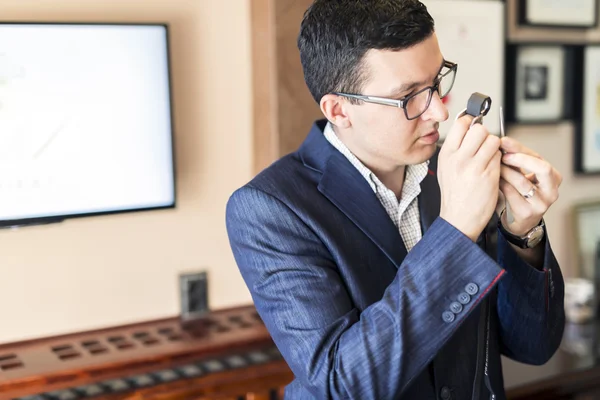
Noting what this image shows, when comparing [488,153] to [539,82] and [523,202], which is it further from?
[539,82]

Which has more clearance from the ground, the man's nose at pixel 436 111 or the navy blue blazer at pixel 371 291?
the man's nose at pixel 436 111

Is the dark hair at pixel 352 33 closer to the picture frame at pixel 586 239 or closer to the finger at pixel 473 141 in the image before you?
the finger at pixel 473 141

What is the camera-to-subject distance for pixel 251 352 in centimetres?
216

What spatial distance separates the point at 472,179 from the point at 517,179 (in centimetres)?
10

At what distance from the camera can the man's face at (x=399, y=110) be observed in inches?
50.0

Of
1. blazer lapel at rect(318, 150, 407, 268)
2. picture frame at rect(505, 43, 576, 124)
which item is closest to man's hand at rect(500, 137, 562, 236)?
blazer lapel at rect(318, 150, 407, 268)

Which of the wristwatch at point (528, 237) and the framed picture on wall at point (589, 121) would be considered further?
the framed picture on wall at point (589, 121)

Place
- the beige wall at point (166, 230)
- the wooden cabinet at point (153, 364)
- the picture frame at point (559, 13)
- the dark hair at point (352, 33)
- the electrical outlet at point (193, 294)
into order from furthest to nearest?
the picture frame at point (559, 13) < the electrical outlet at point (193, 294) < the beige wall at point (166, 230) < the wooden cabinet at point (153, 364) < the dark hair at point (352, 33)

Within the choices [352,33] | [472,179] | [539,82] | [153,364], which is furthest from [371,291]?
[539,82]

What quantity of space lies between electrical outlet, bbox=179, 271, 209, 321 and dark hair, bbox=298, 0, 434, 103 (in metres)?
1.08

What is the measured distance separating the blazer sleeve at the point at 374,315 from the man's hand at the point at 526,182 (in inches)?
5.7

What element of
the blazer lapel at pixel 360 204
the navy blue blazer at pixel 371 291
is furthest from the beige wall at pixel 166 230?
the blazer lapel at pixel 360 204

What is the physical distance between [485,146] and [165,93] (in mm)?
1211

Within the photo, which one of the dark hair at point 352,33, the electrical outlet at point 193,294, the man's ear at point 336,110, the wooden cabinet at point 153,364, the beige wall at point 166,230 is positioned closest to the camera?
the dark hair at point 352,33
